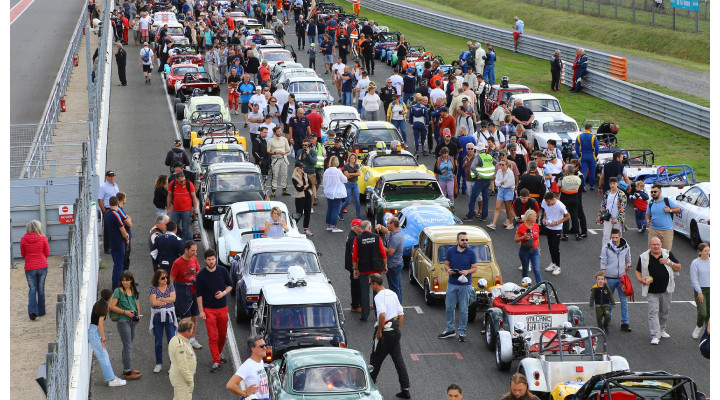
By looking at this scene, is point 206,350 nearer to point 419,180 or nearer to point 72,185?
point 419,180

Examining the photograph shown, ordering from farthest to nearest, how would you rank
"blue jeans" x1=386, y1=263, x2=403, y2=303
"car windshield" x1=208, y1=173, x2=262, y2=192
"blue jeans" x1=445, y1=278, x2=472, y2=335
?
"car windshield" x1=208, y1=173, x2=262, y2=192 < "blue jeans" x1=386, y1=263, x2=403, y2=303 < "blue jeans" x1=445, y1=278, x2=472, y2=335

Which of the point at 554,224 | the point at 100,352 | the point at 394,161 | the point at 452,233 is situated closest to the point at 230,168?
the point at 394,161

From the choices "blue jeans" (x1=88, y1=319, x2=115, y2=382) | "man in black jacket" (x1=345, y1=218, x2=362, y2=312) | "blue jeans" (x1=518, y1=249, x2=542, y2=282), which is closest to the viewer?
"blue jeans" (x1=88, y1=319, x2=115, y2=382)

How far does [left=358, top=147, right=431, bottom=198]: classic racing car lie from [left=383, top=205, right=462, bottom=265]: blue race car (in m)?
3.54

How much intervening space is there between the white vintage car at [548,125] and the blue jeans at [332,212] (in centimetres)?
789

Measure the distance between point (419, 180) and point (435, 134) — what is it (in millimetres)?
6434

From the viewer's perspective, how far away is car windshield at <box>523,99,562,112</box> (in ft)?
99.1

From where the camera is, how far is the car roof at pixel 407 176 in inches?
865

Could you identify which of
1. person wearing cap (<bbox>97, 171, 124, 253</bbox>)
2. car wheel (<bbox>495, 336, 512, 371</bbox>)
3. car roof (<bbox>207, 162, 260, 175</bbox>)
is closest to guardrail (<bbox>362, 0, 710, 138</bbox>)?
car roof (<bbox>207, 162, 260, 175</bbox>)

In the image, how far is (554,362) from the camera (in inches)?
518

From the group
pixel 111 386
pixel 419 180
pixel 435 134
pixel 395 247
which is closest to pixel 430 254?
pixel 395 247

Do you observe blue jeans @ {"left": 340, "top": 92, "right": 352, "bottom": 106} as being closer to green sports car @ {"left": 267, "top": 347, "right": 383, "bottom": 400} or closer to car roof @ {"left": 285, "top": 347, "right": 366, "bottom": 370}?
car roof @ {"left": 285, "top": 347, "right": 366, "bottom": 370}

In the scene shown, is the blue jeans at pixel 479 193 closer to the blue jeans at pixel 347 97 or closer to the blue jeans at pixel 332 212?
the blue jeans at pixel 332 212

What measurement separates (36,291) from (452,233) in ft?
26.5
